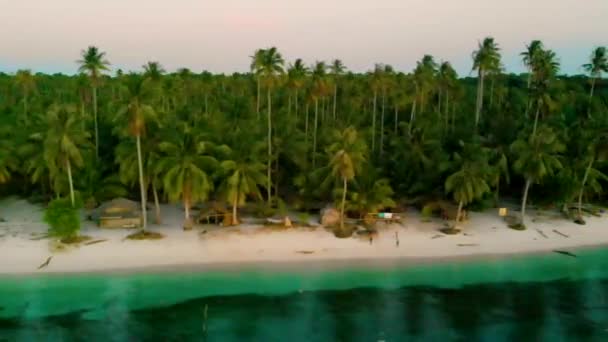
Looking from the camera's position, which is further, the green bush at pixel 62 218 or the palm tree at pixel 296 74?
the palm tree at pixel 296 74

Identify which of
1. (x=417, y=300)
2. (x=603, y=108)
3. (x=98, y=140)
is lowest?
(x=417, y=300)

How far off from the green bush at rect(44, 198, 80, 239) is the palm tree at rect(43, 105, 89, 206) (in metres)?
2.94

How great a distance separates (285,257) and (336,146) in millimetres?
9276

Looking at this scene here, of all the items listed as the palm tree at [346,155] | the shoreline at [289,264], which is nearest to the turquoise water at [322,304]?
the shoreline at [289,264]

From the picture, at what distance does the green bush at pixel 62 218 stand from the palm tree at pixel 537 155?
34965 mm

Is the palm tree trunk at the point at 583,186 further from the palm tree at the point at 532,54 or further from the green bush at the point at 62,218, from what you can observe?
the green bush at the point at 62,218

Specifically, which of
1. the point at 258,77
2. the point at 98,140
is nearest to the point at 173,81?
the point at 98,140

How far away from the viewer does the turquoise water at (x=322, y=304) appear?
31.4 metres

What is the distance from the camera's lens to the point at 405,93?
69.6 m

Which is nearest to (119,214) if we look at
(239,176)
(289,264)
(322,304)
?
(239,176)

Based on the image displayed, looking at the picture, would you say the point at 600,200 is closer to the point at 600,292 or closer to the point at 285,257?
the point at 600,292

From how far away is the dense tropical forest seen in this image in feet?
147

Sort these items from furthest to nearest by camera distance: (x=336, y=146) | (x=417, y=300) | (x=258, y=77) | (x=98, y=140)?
1. (x=98, y=140)
2. (x=258, y=77)
3. (x=336, y=146)
4. (x=417, y=300)

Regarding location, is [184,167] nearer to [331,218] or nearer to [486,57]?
[331,218]
